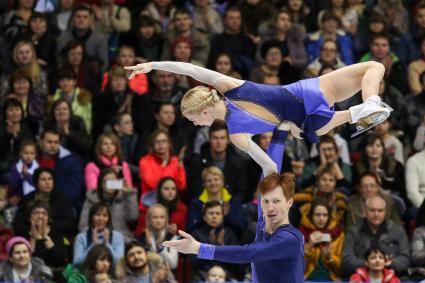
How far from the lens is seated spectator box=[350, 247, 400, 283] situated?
1062cm

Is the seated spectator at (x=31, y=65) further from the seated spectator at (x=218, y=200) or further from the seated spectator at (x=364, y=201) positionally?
the seated spectator at (x=364, y=201)

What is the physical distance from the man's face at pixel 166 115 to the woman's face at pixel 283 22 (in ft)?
6.09

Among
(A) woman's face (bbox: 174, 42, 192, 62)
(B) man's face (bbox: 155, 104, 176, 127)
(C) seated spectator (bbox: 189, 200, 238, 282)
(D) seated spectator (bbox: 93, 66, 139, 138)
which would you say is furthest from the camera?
(A) woman's face (bbox: 174, 42, 192, 62)

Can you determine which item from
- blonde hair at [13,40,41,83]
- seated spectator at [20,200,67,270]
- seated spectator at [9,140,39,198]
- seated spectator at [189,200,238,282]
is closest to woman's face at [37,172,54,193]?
seated spectator at [9,140,39,198]

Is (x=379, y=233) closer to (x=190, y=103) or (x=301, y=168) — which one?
(x=301, y=168)

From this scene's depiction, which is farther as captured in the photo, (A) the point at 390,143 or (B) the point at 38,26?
(B) the point at 38,26

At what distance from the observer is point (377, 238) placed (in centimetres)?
1116

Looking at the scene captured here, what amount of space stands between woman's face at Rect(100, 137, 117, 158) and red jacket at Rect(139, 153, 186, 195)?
29 centimetres

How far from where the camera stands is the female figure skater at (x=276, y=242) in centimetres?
724

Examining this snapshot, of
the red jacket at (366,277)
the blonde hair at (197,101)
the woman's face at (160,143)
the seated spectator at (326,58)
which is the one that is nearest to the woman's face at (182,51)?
the seated spectator at (326,58)

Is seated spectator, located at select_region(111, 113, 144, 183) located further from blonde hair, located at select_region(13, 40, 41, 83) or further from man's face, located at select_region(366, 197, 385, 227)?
man's face, located at select_region(366, 197, 385, 227)

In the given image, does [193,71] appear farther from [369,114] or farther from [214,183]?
[214,183]

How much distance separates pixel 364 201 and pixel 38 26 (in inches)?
161

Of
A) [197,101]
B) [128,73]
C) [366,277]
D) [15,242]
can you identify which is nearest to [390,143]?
[366,277]
